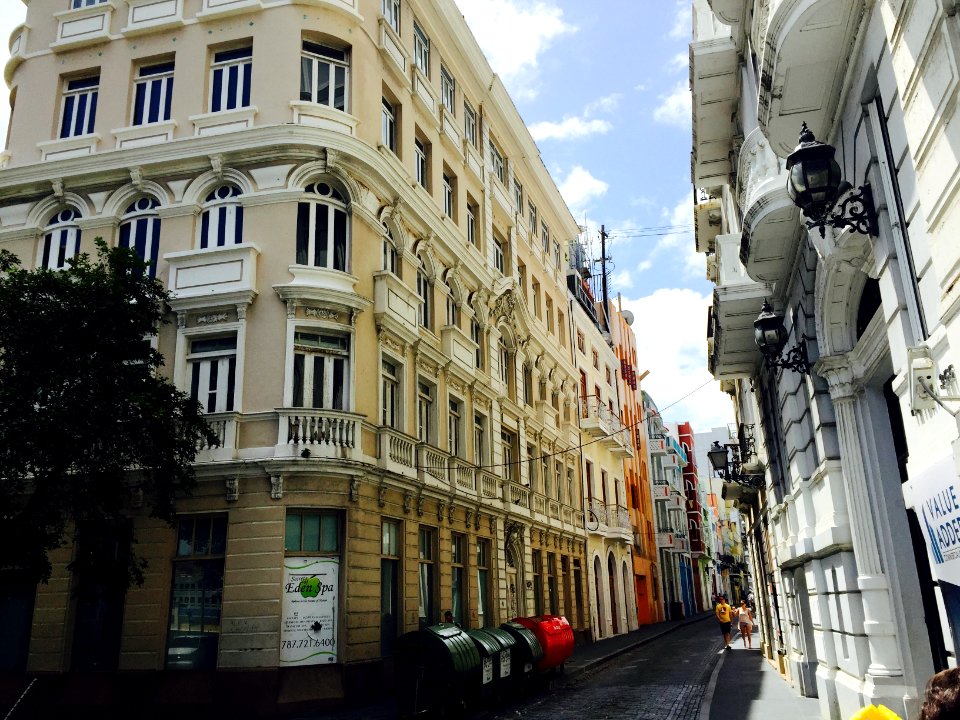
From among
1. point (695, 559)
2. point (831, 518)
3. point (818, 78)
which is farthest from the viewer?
point (695, 559)

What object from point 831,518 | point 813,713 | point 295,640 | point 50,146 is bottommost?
point 813,713

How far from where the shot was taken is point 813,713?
483 inches

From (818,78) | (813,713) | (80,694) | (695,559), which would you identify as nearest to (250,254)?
(80,694)

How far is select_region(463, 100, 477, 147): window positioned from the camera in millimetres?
25667

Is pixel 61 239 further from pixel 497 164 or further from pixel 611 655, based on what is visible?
pixel 611 655

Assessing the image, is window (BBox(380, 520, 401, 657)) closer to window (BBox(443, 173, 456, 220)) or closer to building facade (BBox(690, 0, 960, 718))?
building facade (BBox(690, 0, 960, 718))

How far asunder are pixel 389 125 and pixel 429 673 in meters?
13.8

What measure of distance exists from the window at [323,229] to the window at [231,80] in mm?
2947

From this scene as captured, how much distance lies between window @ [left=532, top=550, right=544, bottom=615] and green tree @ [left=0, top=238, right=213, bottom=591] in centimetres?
1570

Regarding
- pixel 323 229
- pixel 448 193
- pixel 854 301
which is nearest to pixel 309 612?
pixel 323 229

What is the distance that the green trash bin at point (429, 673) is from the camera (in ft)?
42.3

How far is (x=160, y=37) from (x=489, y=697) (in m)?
17.1

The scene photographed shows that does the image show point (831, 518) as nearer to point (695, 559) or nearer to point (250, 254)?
point (250, 254)

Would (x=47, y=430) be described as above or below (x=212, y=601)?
above
